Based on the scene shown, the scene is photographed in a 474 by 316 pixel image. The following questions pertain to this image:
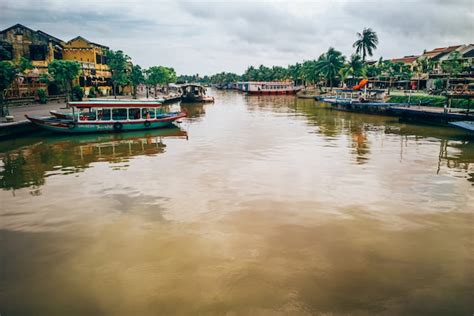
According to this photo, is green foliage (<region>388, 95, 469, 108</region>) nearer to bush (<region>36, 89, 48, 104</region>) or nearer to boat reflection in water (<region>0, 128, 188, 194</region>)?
boat reflection in water (<region>0, 128, 188, 194</region>)

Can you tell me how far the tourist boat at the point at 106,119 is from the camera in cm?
2605

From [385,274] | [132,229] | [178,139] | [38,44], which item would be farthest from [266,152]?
[38,44]

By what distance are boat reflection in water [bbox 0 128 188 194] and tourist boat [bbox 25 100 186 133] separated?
2.15ft

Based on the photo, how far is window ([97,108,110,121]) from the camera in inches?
1097

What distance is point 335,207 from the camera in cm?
1184

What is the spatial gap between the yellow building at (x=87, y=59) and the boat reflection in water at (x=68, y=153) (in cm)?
2749

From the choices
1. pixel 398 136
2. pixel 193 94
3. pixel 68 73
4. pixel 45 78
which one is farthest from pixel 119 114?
pixel 193 94

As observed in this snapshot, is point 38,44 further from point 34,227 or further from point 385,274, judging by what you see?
point 385,274

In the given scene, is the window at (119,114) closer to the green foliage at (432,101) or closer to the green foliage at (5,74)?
the green foliage at (5,74)

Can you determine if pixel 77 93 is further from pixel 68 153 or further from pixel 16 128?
A: pixel 68 153

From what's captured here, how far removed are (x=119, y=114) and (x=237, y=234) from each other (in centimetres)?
2211

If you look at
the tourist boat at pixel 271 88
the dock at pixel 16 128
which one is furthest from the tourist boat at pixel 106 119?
the tourist boat at pixel 271 88

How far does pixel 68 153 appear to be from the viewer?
21203 millimetres

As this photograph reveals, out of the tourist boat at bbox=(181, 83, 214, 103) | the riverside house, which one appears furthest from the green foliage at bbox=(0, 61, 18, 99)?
the tourist boat at bbox=(181, 83, 214, 103)
